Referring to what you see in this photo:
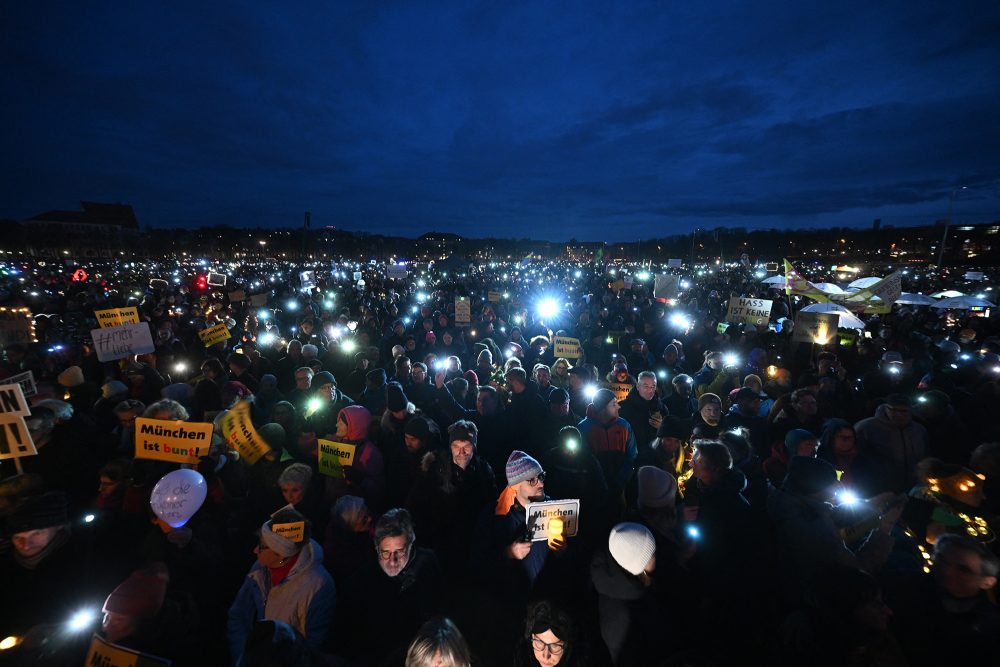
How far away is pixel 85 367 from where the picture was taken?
812 cm

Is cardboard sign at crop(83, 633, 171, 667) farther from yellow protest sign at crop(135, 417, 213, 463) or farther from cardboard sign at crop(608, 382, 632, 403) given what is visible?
cardboard sign at crop(608, 382, 632, 403)

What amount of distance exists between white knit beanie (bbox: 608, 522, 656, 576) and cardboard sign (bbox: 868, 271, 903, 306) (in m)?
14.5

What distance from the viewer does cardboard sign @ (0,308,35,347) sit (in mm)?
8844

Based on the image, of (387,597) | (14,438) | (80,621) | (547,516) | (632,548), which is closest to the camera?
(632,548)

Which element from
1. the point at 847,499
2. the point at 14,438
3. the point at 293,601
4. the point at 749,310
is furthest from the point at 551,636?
the point at 749,310

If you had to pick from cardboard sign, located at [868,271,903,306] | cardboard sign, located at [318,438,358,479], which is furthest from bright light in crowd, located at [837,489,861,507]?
cardboard sign, located at [868,271,903,306]

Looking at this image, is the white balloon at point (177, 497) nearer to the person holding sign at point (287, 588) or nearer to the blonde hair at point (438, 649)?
the person holding sign at point (287, 588)

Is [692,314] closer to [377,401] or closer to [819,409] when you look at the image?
[819,409]

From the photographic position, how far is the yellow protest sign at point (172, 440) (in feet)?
14.2

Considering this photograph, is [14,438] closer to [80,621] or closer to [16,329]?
[80,621]

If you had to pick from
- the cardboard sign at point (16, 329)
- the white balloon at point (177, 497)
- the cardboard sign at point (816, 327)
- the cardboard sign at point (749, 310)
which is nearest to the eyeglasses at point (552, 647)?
the white balloon at point (177, 497)

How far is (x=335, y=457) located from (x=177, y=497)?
1379mm

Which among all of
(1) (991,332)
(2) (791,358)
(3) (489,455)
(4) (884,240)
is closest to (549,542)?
(3) (489,455)

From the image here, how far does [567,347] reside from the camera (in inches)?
359
